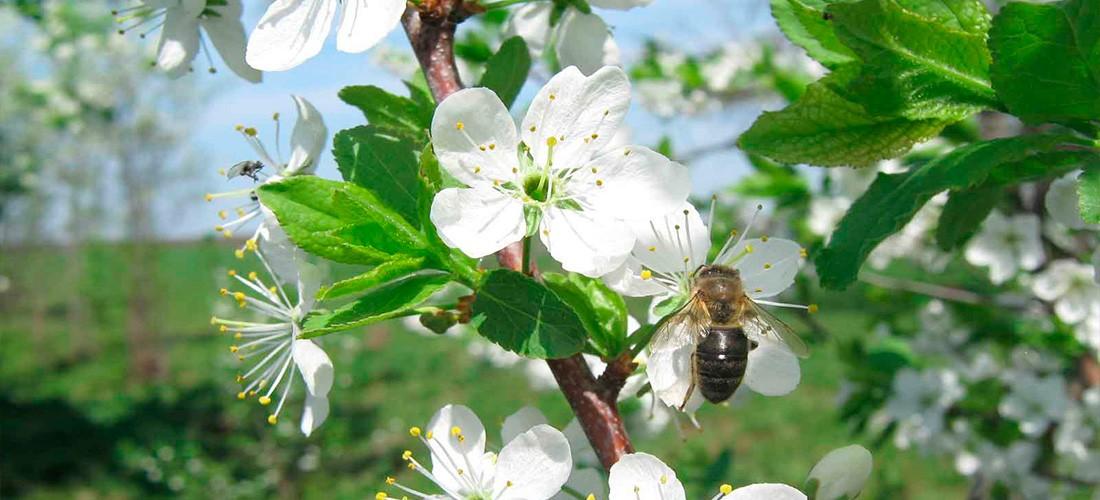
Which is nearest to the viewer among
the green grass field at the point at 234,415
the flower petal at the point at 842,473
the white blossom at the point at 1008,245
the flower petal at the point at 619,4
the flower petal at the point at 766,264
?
the flower petal at the point at 842,473

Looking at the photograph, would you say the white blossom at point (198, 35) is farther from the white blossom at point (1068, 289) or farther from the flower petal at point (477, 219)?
the white blossom at point (1068, 289)

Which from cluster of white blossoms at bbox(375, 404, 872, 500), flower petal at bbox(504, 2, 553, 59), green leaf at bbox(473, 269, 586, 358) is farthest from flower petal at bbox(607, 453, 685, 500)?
flower petal at bbox(504, 2, 553, 59)

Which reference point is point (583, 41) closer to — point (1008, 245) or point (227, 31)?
point (227, 31)

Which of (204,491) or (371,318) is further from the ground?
(371,318)

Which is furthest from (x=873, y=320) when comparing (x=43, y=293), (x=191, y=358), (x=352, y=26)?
(x=43, y=293)

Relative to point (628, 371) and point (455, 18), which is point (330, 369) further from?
point (455, 18)

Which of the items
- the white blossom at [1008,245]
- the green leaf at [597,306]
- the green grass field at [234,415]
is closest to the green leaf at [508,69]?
the green leaf at [597,306]
